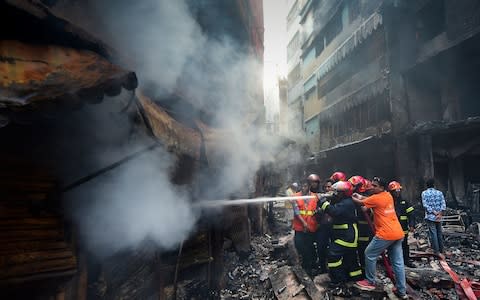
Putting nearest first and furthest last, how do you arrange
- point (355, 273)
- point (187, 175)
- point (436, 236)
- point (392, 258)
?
point (187, 175) < point (392, 258) < point (355, 273) < point (436, 236)

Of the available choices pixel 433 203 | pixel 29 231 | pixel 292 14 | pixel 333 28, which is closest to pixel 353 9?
pixel 333 28

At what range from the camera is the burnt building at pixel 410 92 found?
11.7m

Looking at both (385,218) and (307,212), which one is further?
(307,212)

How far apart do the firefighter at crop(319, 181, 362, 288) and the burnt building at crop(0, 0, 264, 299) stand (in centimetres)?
287

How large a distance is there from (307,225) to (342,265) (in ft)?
3.49

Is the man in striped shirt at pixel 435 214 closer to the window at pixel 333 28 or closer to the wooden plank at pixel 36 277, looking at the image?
the wooden plank at pixel 36 277

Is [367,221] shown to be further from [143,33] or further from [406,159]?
[406,159]

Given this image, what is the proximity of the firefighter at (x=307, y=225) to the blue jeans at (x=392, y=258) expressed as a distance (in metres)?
1.26

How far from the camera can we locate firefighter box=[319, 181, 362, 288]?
544 centimetres

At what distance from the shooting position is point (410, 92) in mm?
14047

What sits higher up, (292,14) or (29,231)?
(292,14)

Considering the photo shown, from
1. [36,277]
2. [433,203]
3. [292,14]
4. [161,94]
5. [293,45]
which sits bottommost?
[433,203]

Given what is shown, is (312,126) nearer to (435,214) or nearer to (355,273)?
(435,214)

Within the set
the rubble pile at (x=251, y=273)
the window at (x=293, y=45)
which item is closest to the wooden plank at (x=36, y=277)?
the rubble pile at (x=251, y=273)
